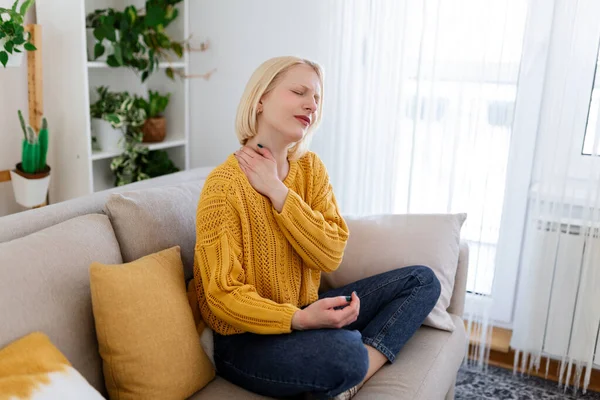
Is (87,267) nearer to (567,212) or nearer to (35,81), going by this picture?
(35,81)

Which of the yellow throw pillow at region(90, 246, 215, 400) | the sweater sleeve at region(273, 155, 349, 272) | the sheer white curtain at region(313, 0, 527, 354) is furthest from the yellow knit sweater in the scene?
the sheer white curtain at region(313, 0, 527, 354)

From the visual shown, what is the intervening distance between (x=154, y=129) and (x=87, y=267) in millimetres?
1423

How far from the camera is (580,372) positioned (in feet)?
7.15

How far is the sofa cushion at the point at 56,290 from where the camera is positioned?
117 centimetres

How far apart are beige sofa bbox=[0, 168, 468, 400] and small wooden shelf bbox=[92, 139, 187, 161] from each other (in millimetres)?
650

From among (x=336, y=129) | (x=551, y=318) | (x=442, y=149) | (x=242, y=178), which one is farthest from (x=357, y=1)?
(x=551, y=318)

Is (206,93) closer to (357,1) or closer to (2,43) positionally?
(357,1)

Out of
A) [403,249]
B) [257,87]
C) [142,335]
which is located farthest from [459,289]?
[142,335]

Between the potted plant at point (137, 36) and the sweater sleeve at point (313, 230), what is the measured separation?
1233 millimetres

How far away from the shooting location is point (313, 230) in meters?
1.49

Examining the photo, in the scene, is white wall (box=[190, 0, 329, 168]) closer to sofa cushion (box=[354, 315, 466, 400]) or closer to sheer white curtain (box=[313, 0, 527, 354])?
sheer white curtain (box=[313, 0, 527, 354])

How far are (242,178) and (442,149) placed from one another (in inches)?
44.0

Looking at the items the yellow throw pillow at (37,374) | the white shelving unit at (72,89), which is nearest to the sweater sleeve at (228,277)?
the yellow throw pillow at (37,374)

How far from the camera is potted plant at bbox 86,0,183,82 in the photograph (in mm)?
2348
